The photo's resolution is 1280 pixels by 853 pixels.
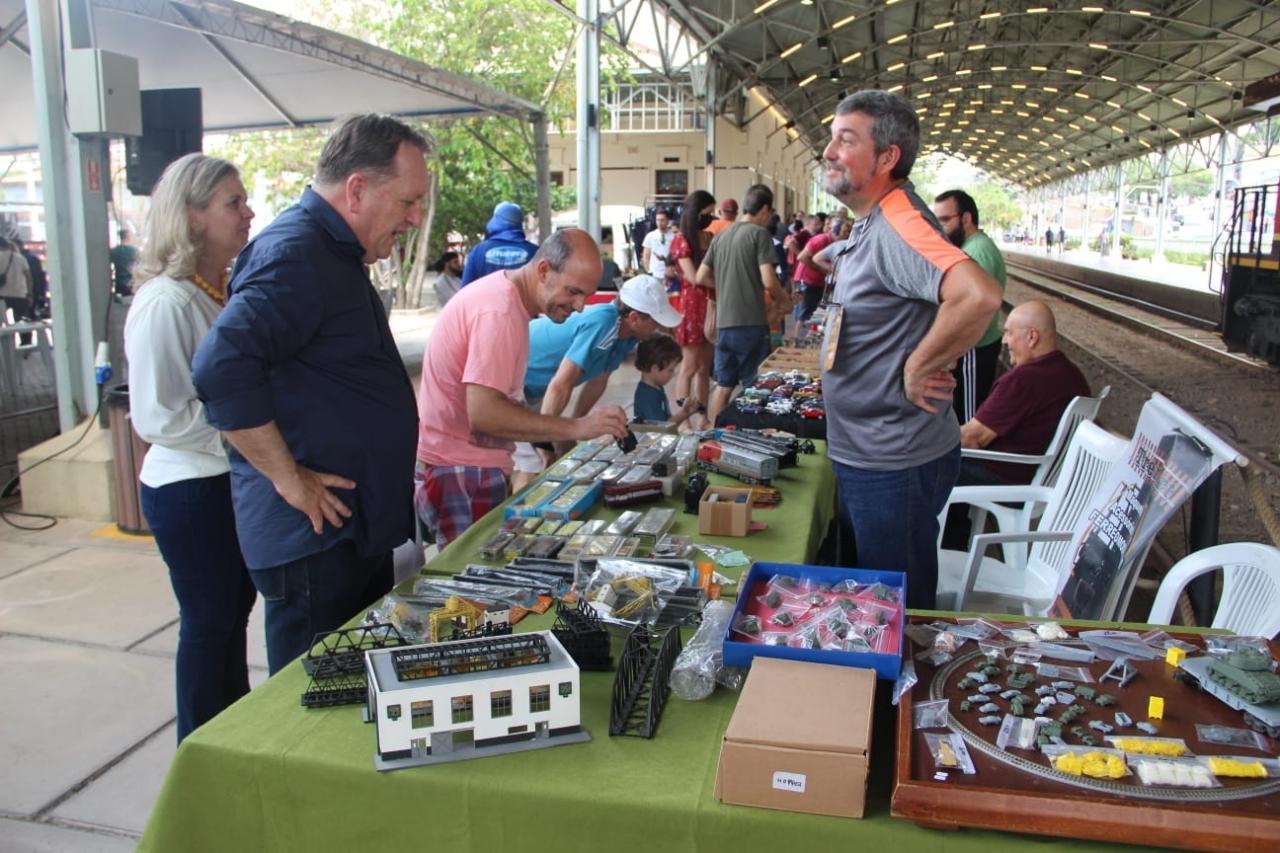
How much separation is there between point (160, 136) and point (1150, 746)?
6.18 metres

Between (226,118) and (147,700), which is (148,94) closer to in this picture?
(147,700)

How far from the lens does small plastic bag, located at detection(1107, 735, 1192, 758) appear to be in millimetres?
1533

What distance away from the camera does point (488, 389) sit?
2.89 m

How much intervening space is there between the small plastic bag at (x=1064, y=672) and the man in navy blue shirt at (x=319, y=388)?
140cm

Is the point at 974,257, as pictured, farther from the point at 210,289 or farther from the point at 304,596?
the point at 304,596

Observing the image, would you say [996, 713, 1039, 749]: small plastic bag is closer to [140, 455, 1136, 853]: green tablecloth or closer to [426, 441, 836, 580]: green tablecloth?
[140, 455, 1136, 853]: green tablecloth

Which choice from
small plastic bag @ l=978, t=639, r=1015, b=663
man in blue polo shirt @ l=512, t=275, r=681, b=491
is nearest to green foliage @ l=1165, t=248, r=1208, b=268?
man in blue polo shirt @ l=512, t=275, r=681, b=491

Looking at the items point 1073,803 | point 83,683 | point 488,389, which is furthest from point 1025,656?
point 83,683

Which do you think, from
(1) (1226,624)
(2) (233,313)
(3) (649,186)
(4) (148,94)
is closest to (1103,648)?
(1) (1226,624)

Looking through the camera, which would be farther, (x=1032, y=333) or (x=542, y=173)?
(x=542, y=173)

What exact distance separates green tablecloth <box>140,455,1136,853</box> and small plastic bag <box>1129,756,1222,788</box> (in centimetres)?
18

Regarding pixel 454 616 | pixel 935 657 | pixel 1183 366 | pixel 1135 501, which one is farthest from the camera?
pixel 1183 366

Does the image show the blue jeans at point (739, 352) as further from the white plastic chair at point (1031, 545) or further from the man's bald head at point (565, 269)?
the man's bald head at point (565, 269)

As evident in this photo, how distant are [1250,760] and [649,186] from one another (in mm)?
31978
